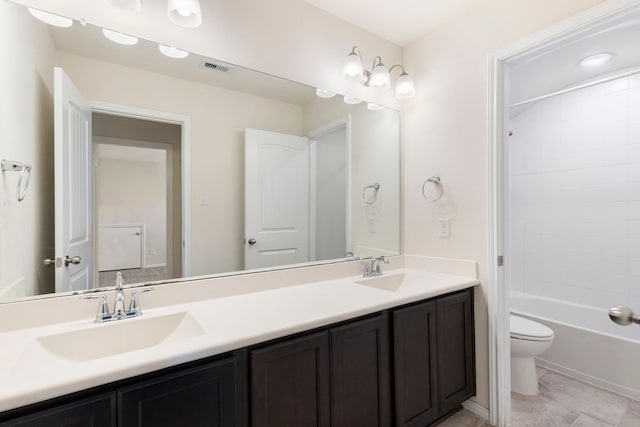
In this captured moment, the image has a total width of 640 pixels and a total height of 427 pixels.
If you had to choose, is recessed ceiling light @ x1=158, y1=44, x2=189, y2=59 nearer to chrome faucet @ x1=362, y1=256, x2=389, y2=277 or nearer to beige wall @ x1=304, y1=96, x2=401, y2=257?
beige wall @ x1=304, y1=96, x2=401, y2=257

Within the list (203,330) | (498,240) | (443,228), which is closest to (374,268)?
(443,228)

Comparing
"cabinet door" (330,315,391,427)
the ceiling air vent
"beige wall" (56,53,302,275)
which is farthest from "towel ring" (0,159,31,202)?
"cabinet door" (330,315,391,427)

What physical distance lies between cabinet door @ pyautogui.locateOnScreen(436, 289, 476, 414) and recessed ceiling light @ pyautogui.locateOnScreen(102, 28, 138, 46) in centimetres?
191

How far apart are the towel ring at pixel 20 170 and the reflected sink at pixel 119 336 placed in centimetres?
51

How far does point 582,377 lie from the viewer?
2.19 meters

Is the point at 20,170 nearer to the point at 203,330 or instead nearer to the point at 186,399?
the point at 203,330

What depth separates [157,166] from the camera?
4.72 ft

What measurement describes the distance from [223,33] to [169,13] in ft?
0.98

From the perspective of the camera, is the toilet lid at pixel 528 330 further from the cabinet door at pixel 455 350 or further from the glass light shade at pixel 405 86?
the glass light shade at pixel 405 86

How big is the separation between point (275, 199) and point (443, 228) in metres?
1.11

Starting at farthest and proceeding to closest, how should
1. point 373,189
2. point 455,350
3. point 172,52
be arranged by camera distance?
point 373,189 < point 455,350 < point 172,52

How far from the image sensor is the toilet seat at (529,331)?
79.4 inches

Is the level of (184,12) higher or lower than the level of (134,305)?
higher

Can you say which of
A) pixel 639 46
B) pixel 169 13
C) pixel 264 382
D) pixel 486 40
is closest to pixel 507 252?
pixel 486 40
